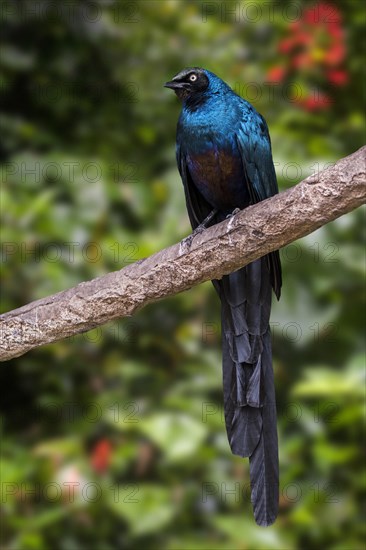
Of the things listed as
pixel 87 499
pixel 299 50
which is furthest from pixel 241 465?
pixel 299 50

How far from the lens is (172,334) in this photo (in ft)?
9.22

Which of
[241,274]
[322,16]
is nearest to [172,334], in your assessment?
[241,274]

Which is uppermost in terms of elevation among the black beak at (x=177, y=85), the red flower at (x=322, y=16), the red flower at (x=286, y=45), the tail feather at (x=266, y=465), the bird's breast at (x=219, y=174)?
the red flower at (x=322, y=16)

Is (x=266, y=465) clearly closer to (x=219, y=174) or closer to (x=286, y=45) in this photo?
(x=219, y=174)

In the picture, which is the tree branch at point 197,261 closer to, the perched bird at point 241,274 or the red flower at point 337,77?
the perched bird at point 241,274

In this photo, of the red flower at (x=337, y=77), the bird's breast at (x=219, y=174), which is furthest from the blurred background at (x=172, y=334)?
the bird's breast at (x=219, y=174)

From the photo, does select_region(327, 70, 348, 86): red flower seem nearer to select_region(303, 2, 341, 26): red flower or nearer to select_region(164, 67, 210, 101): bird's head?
select_region(303, 2, 341, 26): red flower

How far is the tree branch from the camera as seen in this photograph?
1.54m

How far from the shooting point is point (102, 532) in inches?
107

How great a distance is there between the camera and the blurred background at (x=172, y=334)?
2.62 metres

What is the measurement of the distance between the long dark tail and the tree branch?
0.94ft

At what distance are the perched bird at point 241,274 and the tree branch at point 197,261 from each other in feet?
0.73

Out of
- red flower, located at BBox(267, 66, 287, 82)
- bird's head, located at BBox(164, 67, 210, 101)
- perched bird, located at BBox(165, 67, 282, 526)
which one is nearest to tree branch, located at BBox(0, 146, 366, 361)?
perched bird, located at BBox(165, 67, 282, 526)

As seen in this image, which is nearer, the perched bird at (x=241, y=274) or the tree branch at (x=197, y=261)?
the tree branch at (x=197, y=261)
